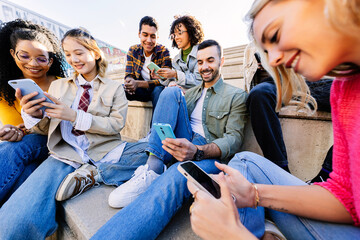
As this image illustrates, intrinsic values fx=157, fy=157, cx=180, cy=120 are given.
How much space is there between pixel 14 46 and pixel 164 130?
178 centimetres

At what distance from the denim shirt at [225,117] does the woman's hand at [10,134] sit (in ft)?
5.56

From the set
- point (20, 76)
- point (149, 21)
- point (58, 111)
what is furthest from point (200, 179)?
point (149, 21)

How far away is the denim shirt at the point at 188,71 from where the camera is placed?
2.26m

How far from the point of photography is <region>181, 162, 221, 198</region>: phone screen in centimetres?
62

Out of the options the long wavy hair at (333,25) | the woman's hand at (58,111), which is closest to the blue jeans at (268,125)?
the long wavy hair at (333,25)

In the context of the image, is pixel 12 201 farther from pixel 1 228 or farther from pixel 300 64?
pixel 300 64

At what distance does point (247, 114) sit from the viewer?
1.50 metres

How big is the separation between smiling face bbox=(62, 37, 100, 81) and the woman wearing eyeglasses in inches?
16.5

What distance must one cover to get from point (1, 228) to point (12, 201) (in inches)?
5.8

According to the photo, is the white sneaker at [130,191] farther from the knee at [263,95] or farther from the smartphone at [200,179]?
the knee at [263,95]

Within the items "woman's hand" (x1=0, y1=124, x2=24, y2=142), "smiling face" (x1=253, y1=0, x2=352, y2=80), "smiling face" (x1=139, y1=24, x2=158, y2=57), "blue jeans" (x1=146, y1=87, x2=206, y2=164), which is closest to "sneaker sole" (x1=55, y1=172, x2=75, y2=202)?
"blue jeans" (x1=146, y1=87, x2=206, y2=164)

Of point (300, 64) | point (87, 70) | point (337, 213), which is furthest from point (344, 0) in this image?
point (87, 70)

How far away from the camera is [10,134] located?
1.37 metres

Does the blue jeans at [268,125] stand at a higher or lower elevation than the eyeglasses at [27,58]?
lower
